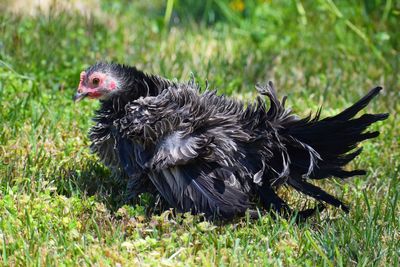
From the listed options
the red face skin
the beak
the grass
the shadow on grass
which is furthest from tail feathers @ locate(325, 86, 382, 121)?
the beak

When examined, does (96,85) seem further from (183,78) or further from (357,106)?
(183,78)

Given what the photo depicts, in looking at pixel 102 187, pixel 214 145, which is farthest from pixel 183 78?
pixel 214 145

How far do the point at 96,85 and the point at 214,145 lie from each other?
74cm

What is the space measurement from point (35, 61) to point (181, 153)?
2.44 metres

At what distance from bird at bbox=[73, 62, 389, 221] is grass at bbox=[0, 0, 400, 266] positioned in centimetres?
14

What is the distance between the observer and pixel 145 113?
3811mm

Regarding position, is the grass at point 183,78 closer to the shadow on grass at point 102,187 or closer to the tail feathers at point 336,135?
the shadow on grass at point 102,187

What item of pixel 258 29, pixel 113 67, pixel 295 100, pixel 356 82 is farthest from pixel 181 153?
pixel 258 29

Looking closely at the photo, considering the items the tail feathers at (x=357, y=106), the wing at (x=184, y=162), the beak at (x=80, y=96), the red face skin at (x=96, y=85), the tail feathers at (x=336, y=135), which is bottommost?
the wing at (x=184, y=162)

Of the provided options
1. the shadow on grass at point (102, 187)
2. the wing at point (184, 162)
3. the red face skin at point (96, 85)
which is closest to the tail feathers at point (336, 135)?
the wing at point (184, 162)

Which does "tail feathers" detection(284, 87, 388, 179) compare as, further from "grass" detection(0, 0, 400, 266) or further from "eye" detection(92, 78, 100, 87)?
"eye" detection(92, 78, 100, 87)

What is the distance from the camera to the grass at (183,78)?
11.4ft

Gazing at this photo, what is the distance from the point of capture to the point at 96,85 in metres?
4.02

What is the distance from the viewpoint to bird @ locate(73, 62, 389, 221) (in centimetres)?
376
